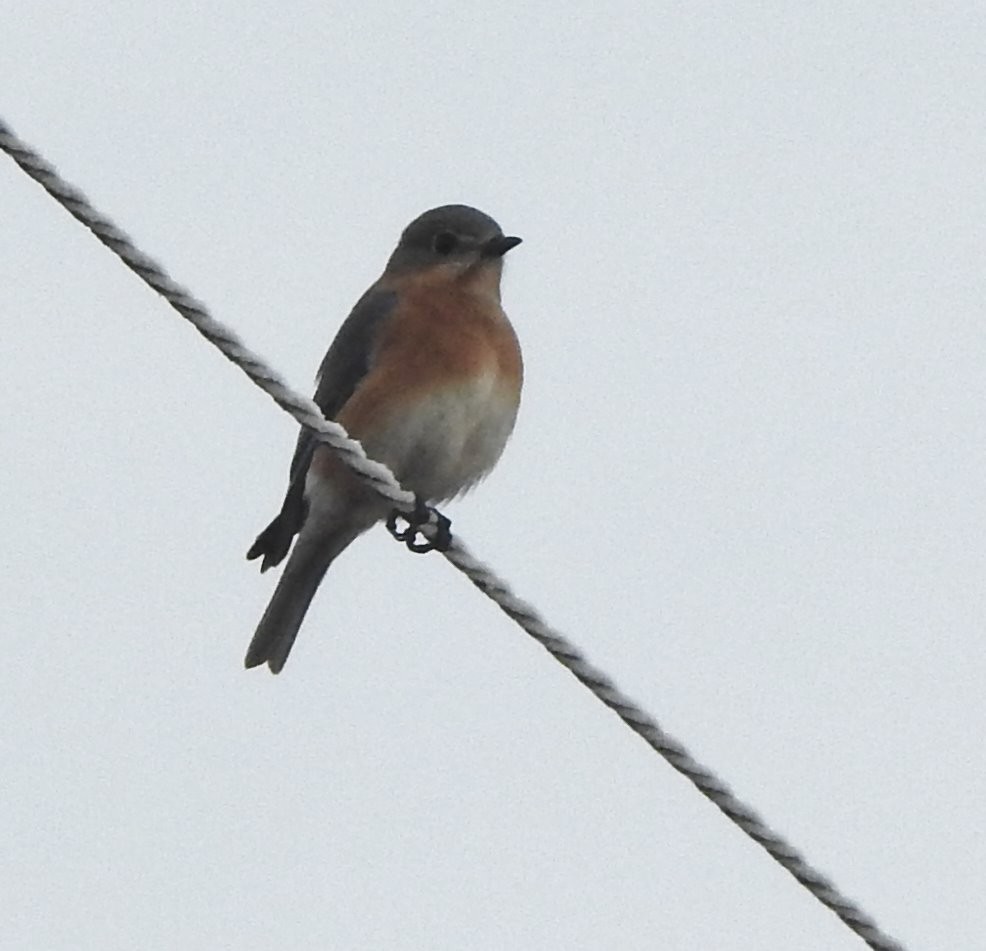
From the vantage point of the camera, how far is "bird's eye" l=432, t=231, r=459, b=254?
31.7 feet

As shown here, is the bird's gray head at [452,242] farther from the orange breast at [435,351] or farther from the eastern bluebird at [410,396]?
the orange breast at [435,351]

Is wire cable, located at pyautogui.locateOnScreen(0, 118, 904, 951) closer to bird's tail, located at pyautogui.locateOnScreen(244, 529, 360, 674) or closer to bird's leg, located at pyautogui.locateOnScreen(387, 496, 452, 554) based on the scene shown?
bird's leg, located at pyautogui.locateOnScreen(387, 496, 452, 554)

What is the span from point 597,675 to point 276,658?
4.20 metres

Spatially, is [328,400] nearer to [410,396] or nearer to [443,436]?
[410,396]

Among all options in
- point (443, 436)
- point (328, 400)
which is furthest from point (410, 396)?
point (328, 400)

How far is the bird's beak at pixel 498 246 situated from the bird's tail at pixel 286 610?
131cm

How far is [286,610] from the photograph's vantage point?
9.64 m

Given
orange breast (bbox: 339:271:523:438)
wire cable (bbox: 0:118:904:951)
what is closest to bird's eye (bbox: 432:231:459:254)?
orange breast (bbox: 339:271:523:438)

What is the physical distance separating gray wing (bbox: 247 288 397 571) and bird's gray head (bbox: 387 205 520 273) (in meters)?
0.31

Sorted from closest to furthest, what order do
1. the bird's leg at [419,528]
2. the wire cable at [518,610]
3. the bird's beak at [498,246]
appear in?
the wire cable at [518,610], the bird's leg at [419,528], the bird's beak at [498,246]

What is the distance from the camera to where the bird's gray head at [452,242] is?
9477 millimetres

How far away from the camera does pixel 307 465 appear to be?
9273 millimetres

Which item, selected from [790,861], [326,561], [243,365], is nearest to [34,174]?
[243,365]

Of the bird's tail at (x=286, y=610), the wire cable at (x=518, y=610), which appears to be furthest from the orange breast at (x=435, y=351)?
the wire cable at (x=518, y=610)
